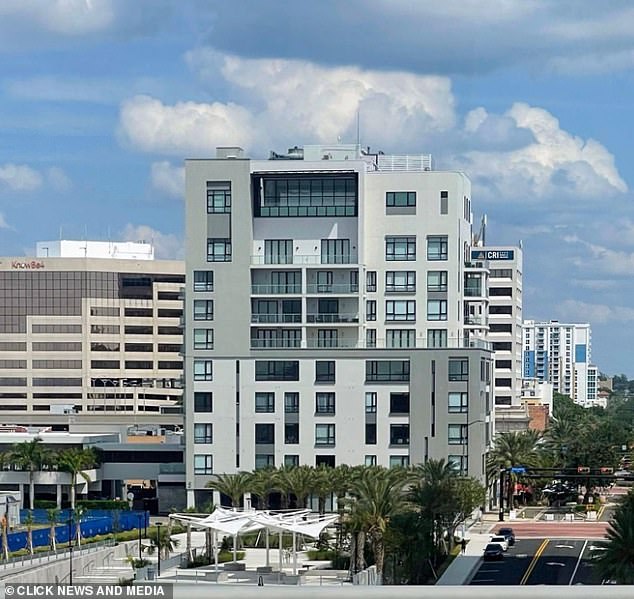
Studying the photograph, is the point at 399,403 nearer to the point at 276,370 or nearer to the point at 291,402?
the point at 291,402

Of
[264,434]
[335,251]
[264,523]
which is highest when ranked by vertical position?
[335,251]

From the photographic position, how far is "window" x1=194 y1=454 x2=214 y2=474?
8069 centimetres

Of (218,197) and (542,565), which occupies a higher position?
(218,197)

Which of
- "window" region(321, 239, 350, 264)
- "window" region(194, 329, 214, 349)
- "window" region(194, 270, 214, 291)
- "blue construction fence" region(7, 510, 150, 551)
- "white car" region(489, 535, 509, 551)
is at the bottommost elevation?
"blue construction fence" region(7, 510, 150, 551)

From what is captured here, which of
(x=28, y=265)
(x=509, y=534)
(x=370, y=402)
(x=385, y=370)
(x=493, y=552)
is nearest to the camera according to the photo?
(x=493, y=552)

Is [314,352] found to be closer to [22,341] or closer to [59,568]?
[59,568]

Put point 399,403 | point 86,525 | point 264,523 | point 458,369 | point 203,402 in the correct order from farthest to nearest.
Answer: point 203,402 → point 399,403 → point 458,369 → point 86,525 → point 264,523

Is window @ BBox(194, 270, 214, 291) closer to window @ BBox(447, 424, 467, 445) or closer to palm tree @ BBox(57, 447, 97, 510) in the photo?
palm tree @ BBox(57, 447, 97, 510)

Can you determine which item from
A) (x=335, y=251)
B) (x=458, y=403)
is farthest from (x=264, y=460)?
(x=335, y=251)

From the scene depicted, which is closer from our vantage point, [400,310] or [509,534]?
[509,534]

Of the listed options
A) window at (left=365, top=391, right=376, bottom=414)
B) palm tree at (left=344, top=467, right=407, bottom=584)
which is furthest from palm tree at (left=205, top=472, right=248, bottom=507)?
palm tree at (left=344, top=467, right=407, bottom=584)

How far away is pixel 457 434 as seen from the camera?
79500 millimetres

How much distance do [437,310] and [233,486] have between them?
700 inches

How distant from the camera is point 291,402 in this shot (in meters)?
80.5
